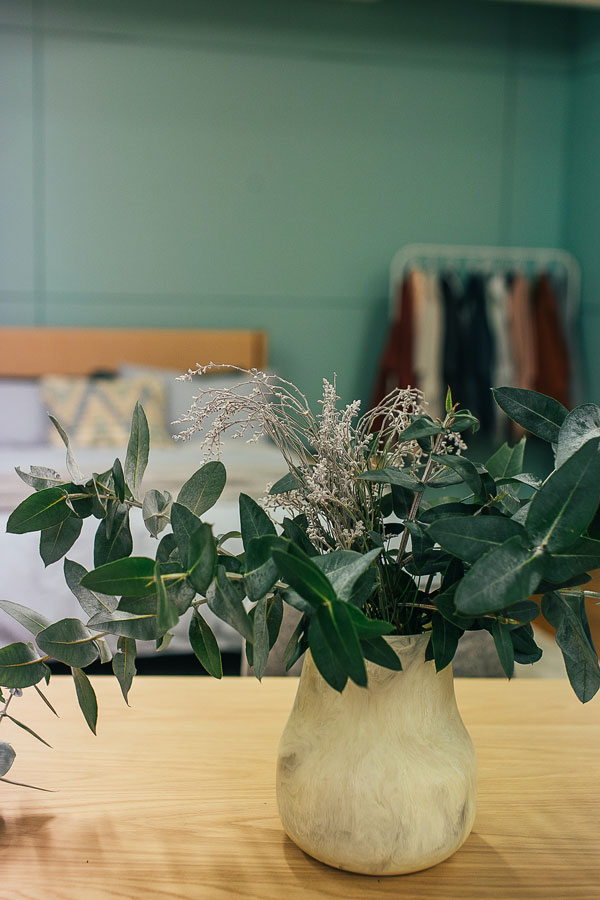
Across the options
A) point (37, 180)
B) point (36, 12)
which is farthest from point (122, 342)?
point (36, 12)

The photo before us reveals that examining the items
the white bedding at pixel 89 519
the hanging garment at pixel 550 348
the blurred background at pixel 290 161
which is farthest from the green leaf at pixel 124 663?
the hanging garment at pixel 550 348

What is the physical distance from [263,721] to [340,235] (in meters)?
4.01

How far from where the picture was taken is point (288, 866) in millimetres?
742

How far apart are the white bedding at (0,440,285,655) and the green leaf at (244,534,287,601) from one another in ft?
4.72

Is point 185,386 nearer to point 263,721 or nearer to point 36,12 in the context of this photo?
point 36,12

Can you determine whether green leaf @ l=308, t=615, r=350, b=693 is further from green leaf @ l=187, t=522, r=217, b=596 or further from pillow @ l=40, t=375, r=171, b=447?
pillow @ l=40, t=375, r=171, b=447

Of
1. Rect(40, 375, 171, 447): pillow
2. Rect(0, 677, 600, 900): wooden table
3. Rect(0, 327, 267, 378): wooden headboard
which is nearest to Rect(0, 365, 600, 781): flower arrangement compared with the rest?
Rect(0, 677, 600, 900): wooden table

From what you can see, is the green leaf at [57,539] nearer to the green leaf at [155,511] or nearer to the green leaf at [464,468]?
the green leaf at [155,511]

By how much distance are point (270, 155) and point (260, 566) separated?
4311 mm

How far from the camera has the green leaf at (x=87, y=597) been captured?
0.74 meters

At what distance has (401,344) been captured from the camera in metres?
4.55

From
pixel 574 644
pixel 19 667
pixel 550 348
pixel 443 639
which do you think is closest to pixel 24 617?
pixel 19 667

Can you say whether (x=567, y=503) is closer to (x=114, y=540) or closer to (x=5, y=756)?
(x=114, y=540)

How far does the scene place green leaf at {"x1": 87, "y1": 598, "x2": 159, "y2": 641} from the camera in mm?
659
